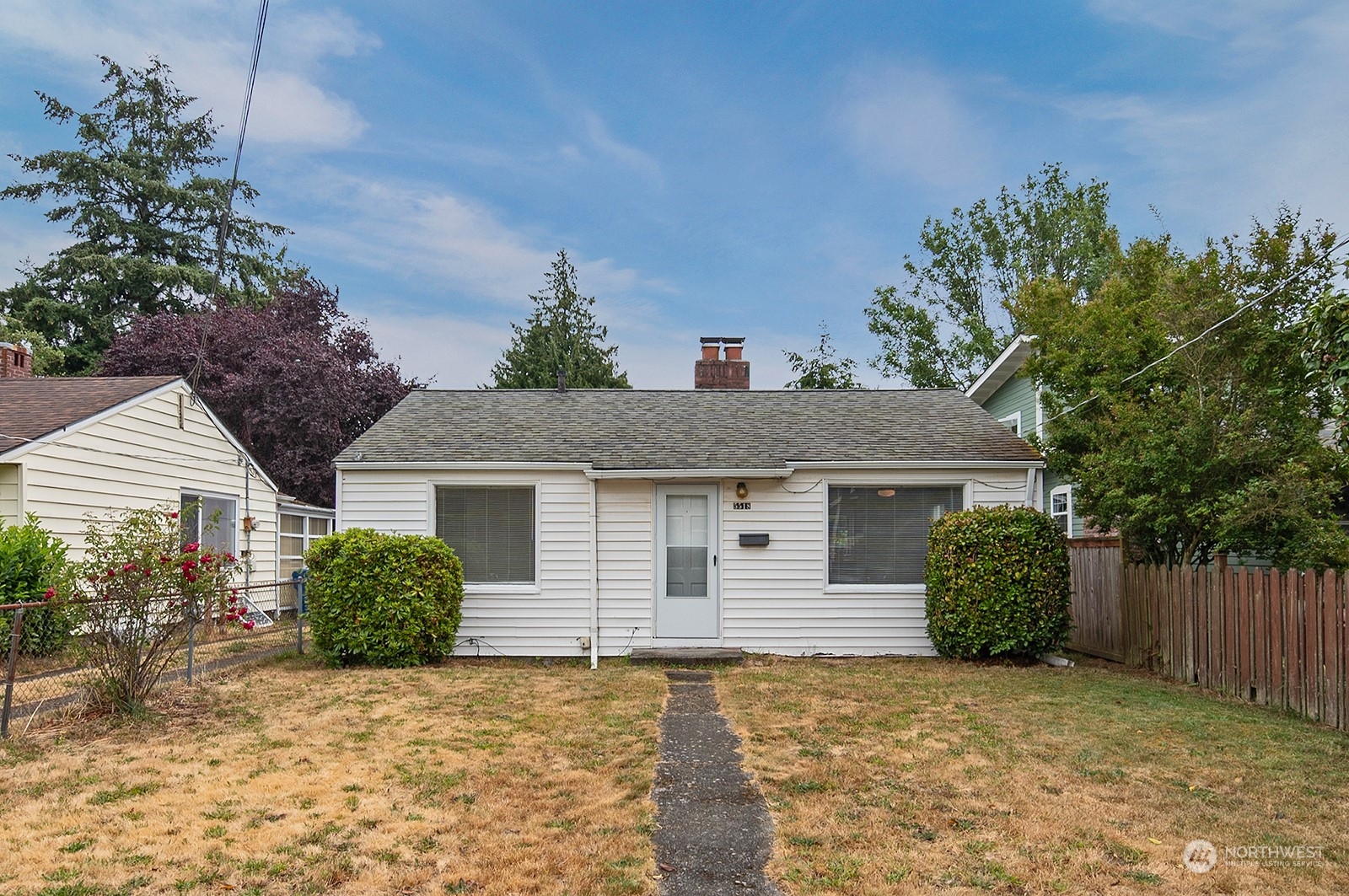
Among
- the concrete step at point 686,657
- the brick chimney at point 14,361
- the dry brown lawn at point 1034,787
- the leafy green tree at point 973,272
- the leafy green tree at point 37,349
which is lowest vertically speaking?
the concrete step at point 686,657

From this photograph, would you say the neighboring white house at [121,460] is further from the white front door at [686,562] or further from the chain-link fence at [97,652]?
the white front door at [686,562]

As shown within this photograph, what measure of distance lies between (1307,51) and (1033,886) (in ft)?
33.2

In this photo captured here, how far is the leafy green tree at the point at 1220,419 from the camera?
8117 millimetres

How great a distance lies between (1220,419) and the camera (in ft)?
28.0

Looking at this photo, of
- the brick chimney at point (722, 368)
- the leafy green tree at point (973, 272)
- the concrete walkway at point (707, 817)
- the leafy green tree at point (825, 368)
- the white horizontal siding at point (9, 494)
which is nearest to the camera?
the concrete walkway at point (707, 817)

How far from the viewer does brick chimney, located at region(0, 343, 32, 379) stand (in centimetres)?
1502

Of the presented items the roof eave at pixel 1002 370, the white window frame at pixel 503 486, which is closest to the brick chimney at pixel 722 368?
the roof eave at pixel 1002 370

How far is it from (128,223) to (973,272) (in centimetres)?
2921

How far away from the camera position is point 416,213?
16.9 meters

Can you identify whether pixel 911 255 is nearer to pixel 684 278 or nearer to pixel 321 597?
pixel 684 278

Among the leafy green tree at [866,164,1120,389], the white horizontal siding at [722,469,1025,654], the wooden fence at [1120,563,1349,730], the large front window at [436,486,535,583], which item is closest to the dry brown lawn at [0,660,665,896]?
the large front window at [436,486,535,583]

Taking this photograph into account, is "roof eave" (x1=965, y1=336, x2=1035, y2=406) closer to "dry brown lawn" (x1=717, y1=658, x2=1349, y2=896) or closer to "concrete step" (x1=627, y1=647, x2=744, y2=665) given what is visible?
"concrete step" (x1=627, y1=647, x2=744, y2=665)

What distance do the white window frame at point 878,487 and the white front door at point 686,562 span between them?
4.36ft

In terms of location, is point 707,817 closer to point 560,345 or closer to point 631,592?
point 631,592
